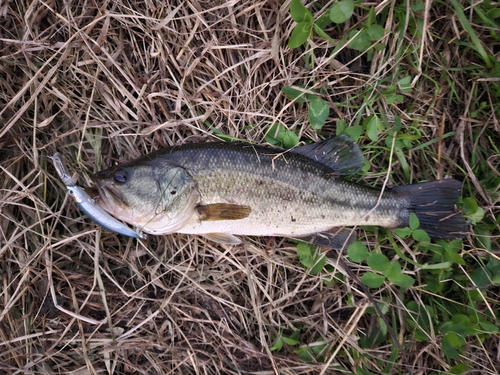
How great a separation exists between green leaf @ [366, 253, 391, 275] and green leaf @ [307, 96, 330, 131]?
113 centimetres

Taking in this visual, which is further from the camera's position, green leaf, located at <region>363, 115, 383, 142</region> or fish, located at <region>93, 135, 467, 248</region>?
green leaf, located at <region>363, 115, 383, 142</region>

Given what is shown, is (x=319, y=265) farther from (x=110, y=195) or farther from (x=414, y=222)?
(x=110, y=195)

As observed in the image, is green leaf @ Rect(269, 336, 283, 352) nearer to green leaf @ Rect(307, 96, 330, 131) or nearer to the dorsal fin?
the dorsal fin

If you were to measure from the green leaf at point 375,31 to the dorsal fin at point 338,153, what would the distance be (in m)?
0.83

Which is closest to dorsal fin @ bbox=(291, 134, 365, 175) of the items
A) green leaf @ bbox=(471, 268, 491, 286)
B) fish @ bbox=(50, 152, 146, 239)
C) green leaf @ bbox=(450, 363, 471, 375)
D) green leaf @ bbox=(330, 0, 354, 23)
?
green leaf @ bbox=(330, 0, 354, 23)

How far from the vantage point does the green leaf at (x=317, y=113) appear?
2.94 m

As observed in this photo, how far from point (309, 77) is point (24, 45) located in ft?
7.89

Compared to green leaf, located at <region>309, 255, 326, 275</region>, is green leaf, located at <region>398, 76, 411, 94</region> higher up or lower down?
higher up

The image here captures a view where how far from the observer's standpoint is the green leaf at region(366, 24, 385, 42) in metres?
2.86

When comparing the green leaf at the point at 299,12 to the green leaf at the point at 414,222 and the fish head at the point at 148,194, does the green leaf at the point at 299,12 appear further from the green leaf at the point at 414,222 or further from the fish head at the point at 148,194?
the green leaf at the point at 414,222

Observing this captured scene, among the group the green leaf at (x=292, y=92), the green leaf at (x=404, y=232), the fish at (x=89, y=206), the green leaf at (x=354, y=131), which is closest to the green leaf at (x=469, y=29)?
the green leaf at (x=354, y=131)

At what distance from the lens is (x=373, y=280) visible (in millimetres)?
2797

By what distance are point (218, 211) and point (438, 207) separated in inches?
70.9

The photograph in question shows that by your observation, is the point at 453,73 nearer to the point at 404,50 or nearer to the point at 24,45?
the point at 404,50
